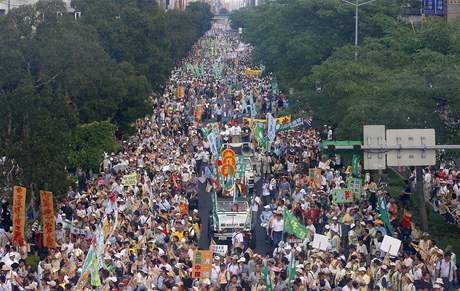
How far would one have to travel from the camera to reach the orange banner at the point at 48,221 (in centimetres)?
2241

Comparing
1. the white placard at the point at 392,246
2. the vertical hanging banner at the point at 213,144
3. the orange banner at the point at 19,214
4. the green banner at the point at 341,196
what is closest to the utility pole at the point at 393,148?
the white placard at the point at 392,246

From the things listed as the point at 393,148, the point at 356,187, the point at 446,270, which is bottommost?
the point at 446,270

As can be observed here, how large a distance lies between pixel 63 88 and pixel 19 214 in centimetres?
1434

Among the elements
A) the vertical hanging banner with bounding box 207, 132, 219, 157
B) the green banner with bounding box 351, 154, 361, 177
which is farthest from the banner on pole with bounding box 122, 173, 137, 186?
the green banner with bounding box 351, 154, 361, 177

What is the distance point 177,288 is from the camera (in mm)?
17016

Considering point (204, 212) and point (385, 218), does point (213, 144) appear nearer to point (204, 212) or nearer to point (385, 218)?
point (204, 212)

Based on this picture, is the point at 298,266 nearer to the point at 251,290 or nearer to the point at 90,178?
the point at 251,290

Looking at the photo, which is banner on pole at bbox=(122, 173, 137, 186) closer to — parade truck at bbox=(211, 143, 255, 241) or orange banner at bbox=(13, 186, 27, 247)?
parade truck at bbox=(211, 143, 255, 241)

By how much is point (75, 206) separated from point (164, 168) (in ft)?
20.5

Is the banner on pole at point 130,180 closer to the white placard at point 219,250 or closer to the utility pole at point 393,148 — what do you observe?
the white placard at point 219,250

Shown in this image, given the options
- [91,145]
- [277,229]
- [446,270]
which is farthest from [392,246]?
[91,145]

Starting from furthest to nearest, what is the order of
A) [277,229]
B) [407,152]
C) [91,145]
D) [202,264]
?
1. [91,145]
2. [277,229]
3. [407,152]
4. [202,264]

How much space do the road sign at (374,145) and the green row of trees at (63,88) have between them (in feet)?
29.8

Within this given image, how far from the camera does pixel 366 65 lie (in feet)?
121
